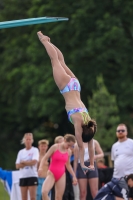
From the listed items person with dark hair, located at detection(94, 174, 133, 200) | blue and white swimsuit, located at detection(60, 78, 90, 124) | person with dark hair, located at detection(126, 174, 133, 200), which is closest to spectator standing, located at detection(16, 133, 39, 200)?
person with dark hair, located at detection(94, 174, 133, 200)

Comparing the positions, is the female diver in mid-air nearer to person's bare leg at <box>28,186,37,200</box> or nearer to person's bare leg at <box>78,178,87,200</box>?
person's bare leg at <box>78,178,87,200</box>

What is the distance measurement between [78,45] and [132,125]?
4384mm

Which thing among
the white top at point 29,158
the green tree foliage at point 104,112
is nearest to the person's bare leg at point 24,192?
the white top at point 29,158

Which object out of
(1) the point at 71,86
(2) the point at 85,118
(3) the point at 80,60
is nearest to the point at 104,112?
(3) the point at 80,60

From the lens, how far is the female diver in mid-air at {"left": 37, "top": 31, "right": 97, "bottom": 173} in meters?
9.95

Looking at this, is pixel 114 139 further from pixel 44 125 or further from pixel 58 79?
pixel 58 79

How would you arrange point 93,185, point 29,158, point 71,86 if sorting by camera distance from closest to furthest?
point 71,86, point 93,185, point 29,158

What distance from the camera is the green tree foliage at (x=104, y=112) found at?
26.8 m

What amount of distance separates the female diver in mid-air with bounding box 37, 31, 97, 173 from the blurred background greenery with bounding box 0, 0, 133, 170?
16426 mm

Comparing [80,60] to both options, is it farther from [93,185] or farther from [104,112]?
[93,185]

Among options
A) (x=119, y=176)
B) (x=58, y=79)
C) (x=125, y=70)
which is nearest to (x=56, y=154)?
(x=119, y=176)

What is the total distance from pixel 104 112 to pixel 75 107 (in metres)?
17.5

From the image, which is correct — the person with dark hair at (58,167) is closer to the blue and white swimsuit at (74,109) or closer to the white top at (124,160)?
the white top at (124,160)

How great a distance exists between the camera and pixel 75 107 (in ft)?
33.1
